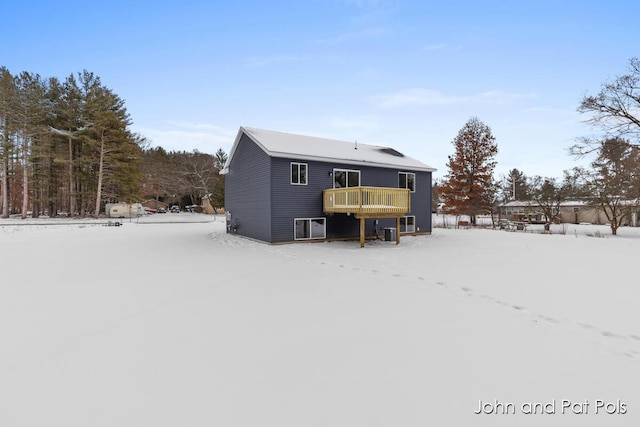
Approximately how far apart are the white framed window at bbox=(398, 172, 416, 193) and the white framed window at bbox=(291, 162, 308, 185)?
19.8 feet

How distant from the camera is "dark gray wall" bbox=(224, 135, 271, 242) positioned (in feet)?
43.1

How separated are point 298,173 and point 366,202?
3564 mm

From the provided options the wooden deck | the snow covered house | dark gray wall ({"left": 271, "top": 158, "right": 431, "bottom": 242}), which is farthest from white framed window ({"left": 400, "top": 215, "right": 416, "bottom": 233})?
the wooden deck

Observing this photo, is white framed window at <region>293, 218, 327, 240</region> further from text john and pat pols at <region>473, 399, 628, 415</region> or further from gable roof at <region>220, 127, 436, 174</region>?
text john and pat pols at <region>473, 399, 628, 415</region>

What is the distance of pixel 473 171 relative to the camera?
25.3m

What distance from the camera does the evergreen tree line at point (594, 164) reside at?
1677cm

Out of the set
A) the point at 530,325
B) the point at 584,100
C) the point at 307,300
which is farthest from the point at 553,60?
the point at 307,300

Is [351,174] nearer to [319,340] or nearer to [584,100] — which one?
[319,340]

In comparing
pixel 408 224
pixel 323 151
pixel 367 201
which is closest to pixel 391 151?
pixel 408 224

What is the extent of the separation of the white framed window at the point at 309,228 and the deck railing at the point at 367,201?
804 millimetres

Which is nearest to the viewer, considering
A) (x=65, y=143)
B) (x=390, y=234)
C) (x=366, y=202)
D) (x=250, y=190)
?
(x=366, y=202)

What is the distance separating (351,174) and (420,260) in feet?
22.7

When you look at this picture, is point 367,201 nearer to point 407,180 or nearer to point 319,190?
point 319,190

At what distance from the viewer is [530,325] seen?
398 cm
